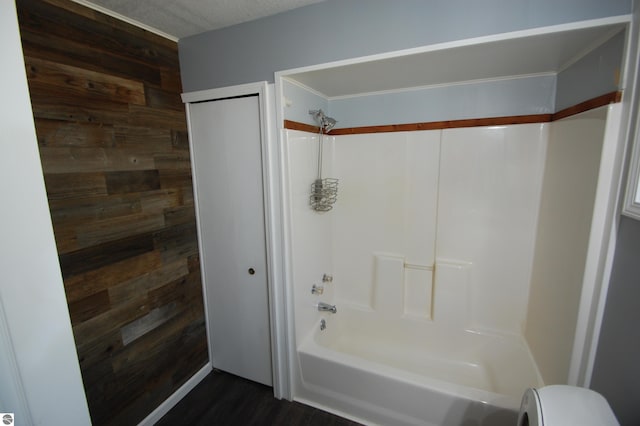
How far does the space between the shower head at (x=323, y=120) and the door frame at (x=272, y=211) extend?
434 mm

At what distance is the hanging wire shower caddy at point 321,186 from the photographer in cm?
206

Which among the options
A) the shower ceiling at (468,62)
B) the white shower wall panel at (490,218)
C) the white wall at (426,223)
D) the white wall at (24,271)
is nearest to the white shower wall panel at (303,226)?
the white wall at (426,223)

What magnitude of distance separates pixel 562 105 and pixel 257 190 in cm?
196

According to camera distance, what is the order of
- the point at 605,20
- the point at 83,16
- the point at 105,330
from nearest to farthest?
the point at 605,20, the point at 83,16, the point at 105,330

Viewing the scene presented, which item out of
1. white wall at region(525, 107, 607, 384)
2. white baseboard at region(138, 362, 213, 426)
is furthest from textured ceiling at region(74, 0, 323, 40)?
white baseboard at region(138, 362, 213, 426)

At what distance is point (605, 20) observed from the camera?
1096 mm

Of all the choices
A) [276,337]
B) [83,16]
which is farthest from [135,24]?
[276,337]

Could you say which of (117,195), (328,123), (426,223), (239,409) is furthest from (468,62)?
(239,409)

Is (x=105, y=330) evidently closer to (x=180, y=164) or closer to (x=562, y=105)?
(x=180, y=164)

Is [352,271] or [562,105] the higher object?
[562,105]

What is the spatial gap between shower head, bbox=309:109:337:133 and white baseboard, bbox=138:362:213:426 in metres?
2.17

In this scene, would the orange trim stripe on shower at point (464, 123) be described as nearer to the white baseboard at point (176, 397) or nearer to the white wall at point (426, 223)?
the white wall at point (426, 223)

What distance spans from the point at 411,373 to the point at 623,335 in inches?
39.9

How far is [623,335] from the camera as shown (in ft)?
3.55
